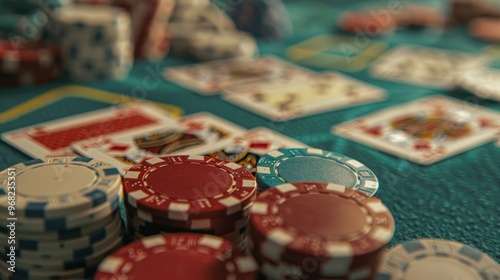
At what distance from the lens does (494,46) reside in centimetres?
317

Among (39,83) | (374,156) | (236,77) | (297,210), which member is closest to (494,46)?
(236,77)

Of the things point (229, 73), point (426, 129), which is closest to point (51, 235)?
point (426, 129)

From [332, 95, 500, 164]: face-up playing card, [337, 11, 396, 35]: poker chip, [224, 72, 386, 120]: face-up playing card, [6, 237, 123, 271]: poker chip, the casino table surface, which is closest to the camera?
[6, 237, 123, 271]: poker chip

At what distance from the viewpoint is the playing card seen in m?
1.62

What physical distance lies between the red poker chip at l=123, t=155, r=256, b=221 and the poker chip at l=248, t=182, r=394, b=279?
7cm

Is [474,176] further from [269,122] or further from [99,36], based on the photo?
[99,36]

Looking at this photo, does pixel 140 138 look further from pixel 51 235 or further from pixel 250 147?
pixel 51 235

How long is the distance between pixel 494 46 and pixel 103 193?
2748mm

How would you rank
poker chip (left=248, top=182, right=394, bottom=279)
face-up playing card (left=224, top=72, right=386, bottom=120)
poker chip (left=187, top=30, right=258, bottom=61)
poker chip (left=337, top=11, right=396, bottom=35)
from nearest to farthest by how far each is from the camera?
poker chip (left=248, top=182, right=394, bottom=279) < face-up playing card (left=224, top=72, right=386, bottom=120) < poker chip (left=187, top=30, right=258, bottom=61) < poker chip (left=337, top=11, right=396, bottom=35)

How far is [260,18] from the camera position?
305 cm

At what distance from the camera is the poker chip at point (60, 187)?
962 mm

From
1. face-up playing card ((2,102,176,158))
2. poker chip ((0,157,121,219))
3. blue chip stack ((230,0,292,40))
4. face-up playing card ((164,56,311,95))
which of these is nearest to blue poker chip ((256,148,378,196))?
poker chip ((0,157,121,219))

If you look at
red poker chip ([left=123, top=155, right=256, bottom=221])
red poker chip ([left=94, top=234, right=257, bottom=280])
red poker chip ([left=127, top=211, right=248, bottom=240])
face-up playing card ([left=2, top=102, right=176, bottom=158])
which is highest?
red poker chip ([left=123, top=155, right=256, bottom=221])

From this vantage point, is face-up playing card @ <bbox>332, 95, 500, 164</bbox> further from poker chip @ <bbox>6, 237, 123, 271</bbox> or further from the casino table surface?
poker chip @ <bbox>6, 237, 123, 271</bbox>
